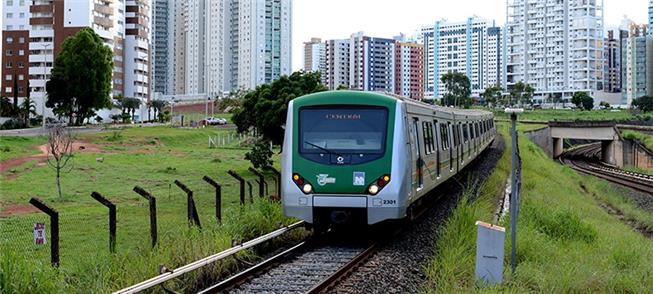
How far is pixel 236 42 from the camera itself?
13762 centimetres

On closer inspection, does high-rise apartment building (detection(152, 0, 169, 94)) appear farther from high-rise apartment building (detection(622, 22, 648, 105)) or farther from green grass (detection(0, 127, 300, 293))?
green grass (detection(0, 127, 300, 293))

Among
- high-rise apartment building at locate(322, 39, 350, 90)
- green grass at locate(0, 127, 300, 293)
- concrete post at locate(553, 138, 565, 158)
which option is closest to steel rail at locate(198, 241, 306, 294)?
green grass at locate(0, 127, 300, 293)

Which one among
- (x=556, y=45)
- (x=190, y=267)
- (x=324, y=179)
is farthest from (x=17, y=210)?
(x=556, y=45)

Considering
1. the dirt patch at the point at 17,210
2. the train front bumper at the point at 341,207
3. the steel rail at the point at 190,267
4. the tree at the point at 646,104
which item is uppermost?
the tree at the point at 646,104

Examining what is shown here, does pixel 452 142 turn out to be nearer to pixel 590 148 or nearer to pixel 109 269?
pixel 109 269

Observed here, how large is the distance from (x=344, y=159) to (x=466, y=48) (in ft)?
553

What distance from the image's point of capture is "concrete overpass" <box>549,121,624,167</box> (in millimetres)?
60844

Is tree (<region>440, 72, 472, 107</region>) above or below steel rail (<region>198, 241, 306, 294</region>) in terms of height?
above

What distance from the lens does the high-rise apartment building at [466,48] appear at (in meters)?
176

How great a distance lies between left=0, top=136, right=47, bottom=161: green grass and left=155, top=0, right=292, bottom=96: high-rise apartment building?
87087 mm

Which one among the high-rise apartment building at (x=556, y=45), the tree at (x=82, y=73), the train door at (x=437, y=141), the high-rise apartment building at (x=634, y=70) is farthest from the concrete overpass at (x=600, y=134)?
the high-rise apartment building at (x=634, y=70)

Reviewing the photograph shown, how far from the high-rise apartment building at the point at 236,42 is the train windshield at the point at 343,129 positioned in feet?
382

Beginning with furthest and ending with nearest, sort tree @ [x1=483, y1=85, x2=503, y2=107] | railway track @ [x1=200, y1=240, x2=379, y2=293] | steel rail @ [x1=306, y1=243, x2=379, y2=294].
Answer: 1. tree @ [x1=483, y1=85, x2=503, y2=107]
2. railway track @ [x1=200, y1=240, x2=379, y2=293]
3. steel rail @ [x1=306, y1=243, x2=379, y2=294]

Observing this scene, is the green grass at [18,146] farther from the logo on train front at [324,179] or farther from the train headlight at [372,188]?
the train headlight at [372,188]
